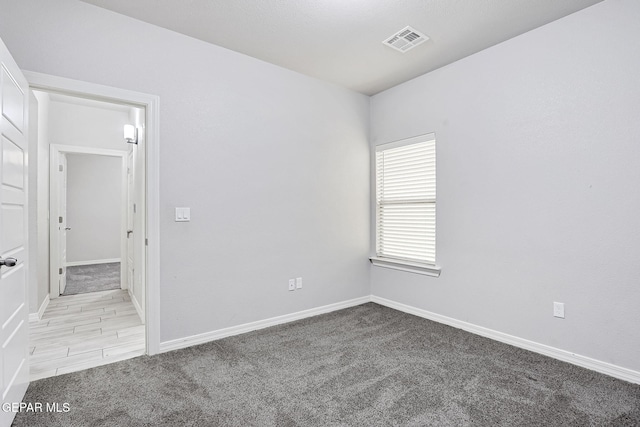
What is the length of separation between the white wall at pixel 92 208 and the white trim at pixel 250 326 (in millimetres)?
5452

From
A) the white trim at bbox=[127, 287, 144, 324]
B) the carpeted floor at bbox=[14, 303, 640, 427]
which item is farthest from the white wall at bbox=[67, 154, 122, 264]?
the carpeted floor at bbox=[14, 303, 640, 427]

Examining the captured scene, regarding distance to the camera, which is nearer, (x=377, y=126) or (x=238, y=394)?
(x=238, y=394)

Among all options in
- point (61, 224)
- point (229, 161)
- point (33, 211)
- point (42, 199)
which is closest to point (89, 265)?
point (61, 224)

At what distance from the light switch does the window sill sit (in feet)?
7.72

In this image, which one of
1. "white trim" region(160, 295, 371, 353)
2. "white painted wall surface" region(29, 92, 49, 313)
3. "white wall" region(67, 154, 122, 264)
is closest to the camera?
"white trim" region(160, 295, 371, 353)

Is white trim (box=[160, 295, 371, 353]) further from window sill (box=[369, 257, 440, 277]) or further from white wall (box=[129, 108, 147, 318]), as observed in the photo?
white wall (box=[129, 108, 147, 318])

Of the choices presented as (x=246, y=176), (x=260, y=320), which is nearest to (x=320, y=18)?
(x=246, y=176)

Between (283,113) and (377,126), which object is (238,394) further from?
(377,126)

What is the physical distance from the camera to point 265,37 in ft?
9.48

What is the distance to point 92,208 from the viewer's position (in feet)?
24.5

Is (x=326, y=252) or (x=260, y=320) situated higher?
(x=326, y=252)

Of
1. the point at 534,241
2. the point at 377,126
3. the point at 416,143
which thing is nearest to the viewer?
the point at 534,241

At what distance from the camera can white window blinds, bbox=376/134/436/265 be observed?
365 centimetres

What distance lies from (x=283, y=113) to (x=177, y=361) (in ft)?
8.29
